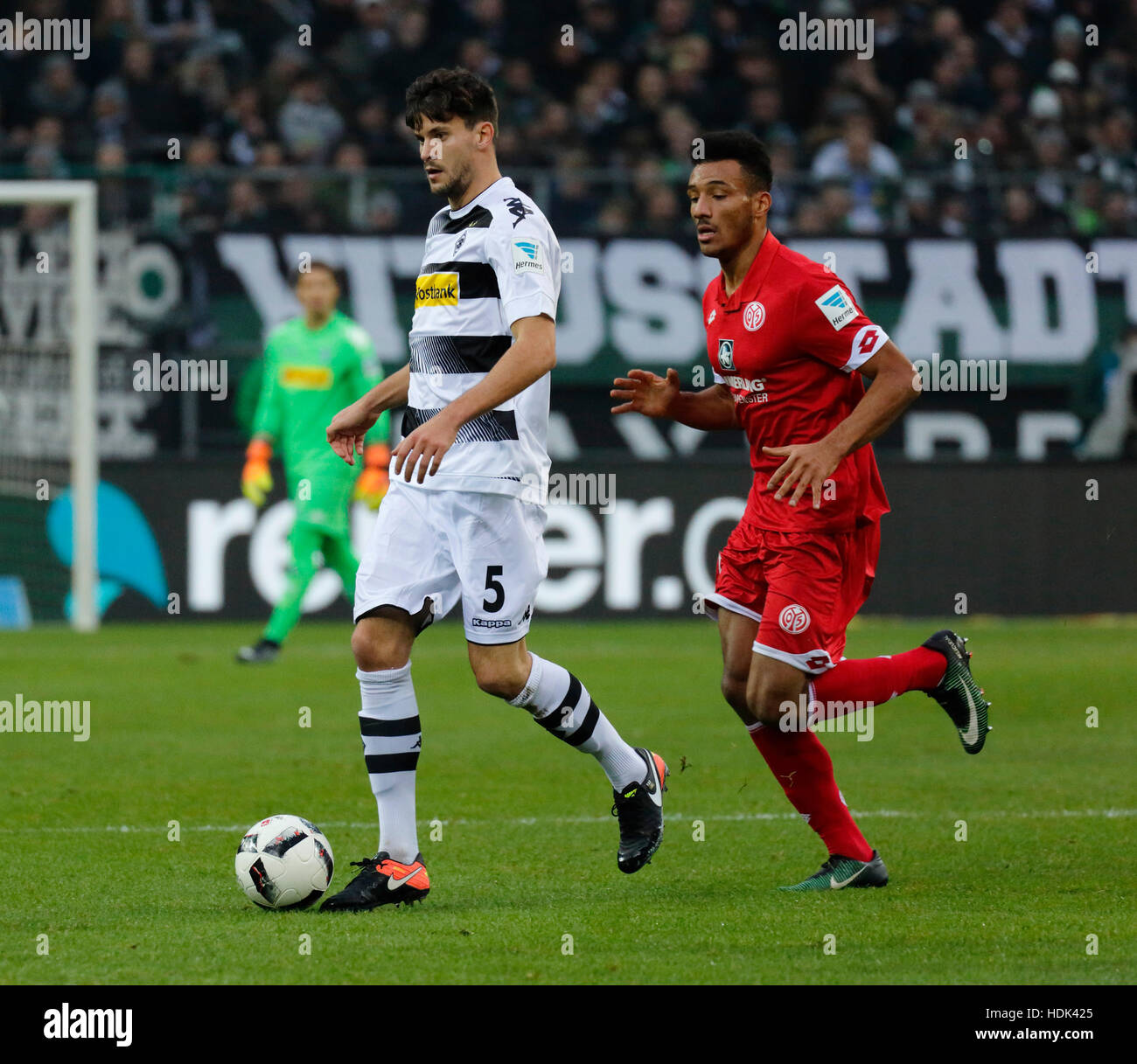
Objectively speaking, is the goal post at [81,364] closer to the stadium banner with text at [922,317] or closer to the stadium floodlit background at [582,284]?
the stadium floodlit background at [582,284]

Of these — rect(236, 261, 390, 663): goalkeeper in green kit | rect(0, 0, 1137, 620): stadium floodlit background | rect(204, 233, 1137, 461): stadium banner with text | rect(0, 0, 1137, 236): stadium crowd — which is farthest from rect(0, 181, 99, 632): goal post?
rect(236, 261, 390, 663): goalkeeper in green kit

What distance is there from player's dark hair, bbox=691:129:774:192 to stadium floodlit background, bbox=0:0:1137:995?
25.5ft

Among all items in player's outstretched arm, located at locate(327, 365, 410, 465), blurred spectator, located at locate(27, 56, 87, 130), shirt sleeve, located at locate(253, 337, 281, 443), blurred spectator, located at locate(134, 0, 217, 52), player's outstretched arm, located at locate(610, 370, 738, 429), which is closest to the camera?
player's outstretched arm, located at locate(327, 365, 410, 465)

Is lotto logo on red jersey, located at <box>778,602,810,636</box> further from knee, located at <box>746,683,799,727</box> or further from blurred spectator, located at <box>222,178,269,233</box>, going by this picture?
blurred spectator, located at <box>222,178,269,233</box>

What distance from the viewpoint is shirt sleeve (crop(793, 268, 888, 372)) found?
17.5 feet

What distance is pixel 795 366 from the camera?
5.48 metres

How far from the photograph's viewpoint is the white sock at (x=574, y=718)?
5.36m

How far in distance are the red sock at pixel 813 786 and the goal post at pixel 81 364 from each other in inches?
357

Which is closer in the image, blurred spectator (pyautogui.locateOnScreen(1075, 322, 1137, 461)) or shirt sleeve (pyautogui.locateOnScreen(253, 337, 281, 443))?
shirt sleeve (pyautogui.locateOnScreen(253, 337, 281, 443))

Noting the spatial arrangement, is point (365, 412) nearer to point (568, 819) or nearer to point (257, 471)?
point (568, 819)

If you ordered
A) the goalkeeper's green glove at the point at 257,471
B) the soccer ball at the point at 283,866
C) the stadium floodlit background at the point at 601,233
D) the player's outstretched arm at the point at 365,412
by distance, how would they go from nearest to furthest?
the soccer ball at the point at 283,866
the player's outstretched arm at the point at 365,412
the goalkeeper's green glove at the point at 257,471
the stadium floodlit background at the point at 601,233

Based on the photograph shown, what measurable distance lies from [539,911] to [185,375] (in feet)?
34.8

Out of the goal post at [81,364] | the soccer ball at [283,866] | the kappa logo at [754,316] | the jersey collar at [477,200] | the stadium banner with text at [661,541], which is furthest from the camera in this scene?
the stadium banner with text at [661,541]

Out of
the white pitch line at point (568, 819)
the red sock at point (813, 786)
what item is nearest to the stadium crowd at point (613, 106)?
the white pitch line at point (568, 819)
